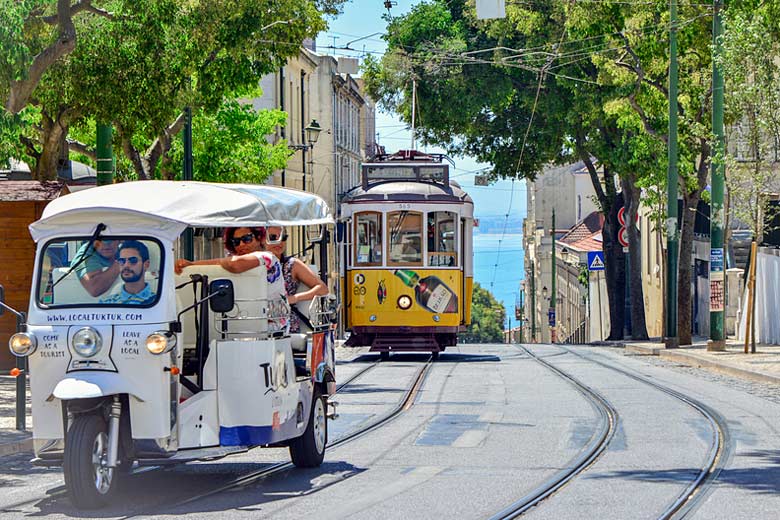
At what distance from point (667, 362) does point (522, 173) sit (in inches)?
Result: 641

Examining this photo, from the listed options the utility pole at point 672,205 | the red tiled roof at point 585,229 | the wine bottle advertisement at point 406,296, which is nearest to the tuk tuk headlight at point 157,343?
the wine bottle advertisement at point 406,296

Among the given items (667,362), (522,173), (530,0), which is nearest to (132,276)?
(667,362)

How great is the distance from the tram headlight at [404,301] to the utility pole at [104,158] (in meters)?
9.66

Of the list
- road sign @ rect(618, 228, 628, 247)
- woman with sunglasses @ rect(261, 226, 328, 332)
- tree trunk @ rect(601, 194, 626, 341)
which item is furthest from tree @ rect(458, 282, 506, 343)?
woman with sunglasses @ rect(261, 226, 328, 332)

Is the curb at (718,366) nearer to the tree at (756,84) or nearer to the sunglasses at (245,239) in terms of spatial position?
the tree at (756,84)

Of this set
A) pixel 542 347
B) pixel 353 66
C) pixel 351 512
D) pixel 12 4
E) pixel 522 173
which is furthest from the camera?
pixel 353 66

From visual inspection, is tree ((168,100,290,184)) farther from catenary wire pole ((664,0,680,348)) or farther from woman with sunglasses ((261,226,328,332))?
woman with sunglasses ((261,226,328,332))

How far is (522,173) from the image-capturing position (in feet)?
140

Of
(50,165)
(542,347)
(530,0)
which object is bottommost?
(542,347)

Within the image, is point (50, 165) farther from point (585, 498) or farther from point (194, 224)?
point (585, 498)

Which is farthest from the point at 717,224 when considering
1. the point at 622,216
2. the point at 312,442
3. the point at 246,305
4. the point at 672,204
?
the point at 246,305

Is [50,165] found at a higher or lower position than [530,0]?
lower

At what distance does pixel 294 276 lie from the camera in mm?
11805

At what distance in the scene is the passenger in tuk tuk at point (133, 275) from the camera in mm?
9734
